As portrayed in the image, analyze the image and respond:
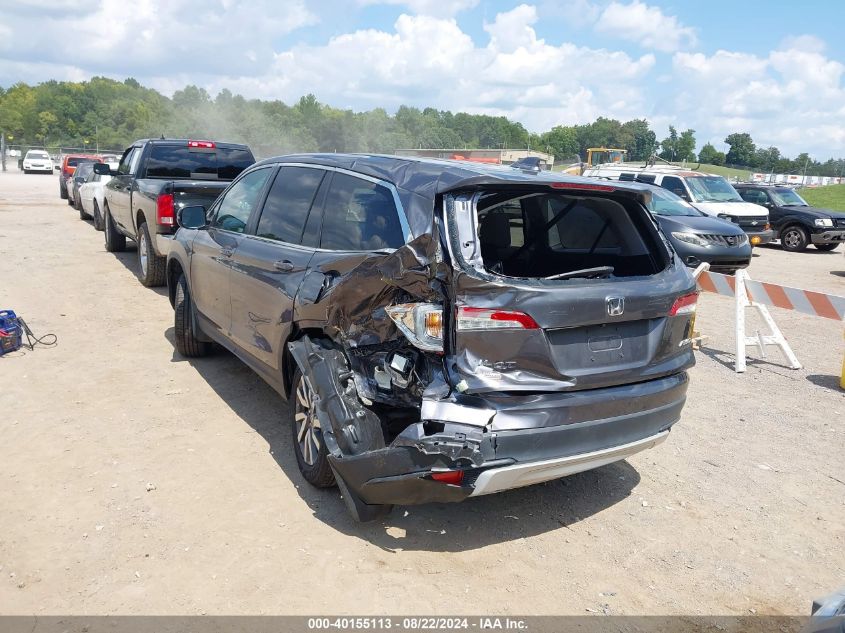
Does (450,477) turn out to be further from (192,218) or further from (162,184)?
(162,184)

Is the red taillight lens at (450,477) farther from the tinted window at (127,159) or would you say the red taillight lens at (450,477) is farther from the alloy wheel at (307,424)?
the tinted window at (127,159)

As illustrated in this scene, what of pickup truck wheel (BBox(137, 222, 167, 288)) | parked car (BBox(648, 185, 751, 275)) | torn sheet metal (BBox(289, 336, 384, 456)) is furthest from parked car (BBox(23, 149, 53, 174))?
torn sheet metal (BBox(289, 336, 384, 456))

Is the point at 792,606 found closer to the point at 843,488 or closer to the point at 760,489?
the point at 760,489

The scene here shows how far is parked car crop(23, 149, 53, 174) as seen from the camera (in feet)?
146

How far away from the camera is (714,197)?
17.1 meters

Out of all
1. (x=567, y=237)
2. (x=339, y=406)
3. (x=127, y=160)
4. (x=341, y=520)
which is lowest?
(x=341, y=520)

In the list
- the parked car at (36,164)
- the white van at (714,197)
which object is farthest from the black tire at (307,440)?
the parked car at (36,164)

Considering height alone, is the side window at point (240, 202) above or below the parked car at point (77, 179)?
above

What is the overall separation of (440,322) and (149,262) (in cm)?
747

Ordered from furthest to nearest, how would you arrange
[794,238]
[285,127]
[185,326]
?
[285,127]
[794,238]
[185,326]

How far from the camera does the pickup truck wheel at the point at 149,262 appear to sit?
9547 millimetres

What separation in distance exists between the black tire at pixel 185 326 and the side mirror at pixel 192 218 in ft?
1.99

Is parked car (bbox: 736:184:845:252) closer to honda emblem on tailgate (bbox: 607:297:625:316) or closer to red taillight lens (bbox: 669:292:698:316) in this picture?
red taillight lens (bbox: 669:292:698:316)

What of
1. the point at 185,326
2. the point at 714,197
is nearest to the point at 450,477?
the point at 185,326
